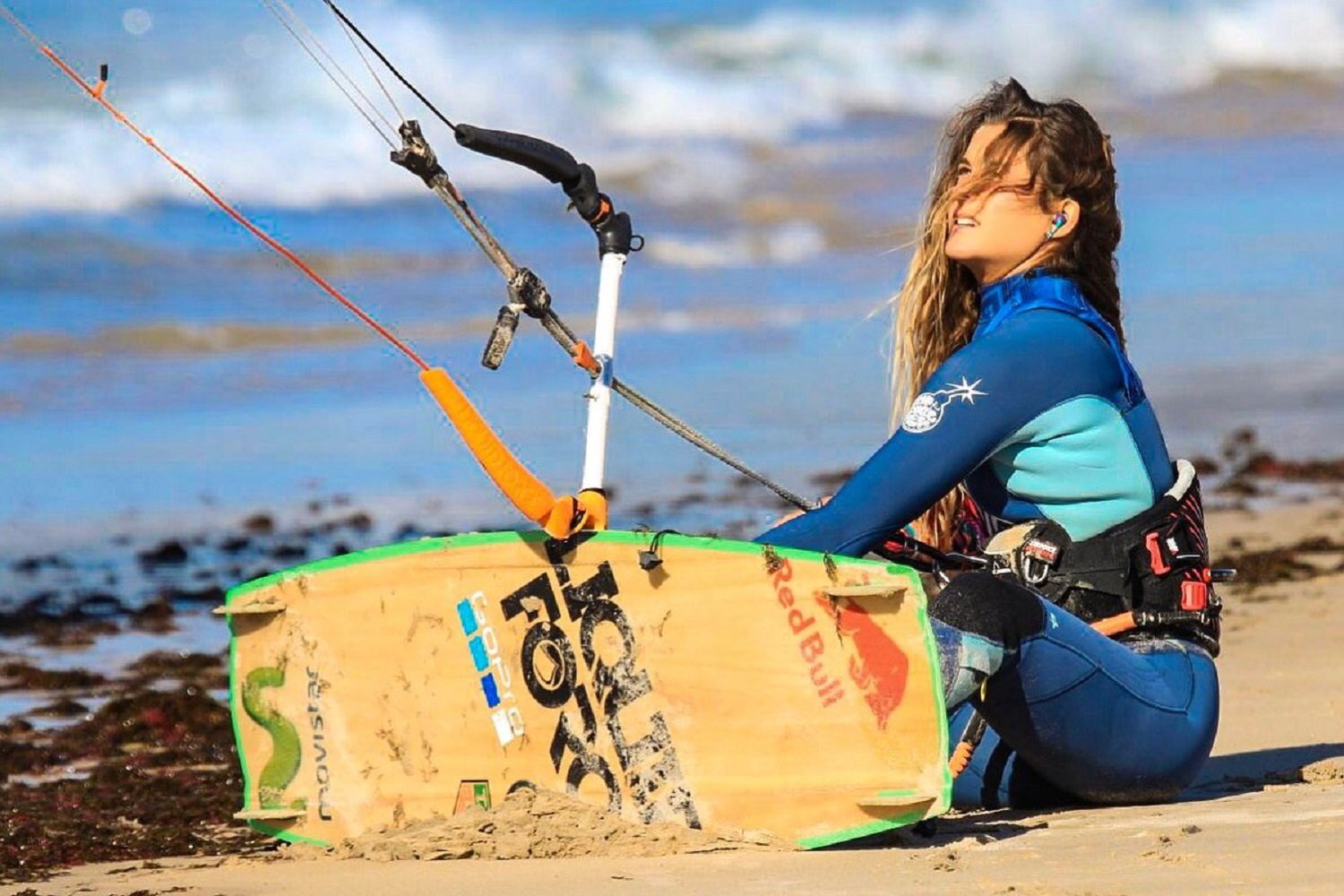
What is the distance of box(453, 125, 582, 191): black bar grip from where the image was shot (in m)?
4.02

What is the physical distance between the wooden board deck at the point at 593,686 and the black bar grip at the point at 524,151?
76 cm

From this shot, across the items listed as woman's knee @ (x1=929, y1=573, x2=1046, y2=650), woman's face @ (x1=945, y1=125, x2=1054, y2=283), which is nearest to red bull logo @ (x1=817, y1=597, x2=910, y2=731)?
woman's knee @ (x1=929, y1=573, x2=1046, y2=650)

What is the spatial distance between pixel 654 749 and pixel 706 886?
470mm

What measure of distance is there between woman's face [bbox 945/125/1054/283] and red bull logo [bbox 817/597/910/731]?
92 cm

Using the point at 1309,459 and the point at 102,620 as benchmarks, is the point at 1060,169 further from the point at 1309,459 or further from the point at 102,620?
the point at 1309,459

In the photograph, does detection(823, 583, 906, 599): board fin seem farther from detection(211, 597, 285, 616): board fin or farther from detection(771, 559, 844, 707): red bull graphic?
detection(211, 597, 285, 616): board fin

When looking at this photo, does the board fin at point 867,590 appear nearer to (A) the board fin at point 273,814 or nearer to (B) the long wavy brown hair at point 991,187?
(B) the long wavy brown hair at point 991,187

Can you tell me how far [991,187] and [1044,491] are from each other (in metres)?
0.68

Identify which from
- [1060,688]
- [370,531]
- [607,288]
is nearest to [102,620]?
[370,531]

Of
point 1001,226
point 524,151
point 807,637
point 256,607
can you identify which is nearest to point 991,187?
point 1001,226

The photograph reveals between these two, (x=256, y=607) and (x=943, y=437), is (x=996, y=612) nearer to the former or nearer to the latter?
(x=943, y=437)

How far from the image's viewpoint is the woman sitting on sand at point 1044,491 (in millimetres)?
3859

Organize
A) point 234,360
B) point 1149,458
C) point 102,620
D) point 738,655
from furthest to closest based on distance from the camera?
point 234,360, point 102,620, point 1149,458, point 738,655

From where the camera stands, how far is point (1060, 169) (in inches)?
168
